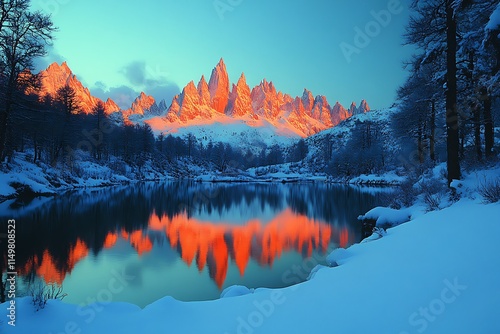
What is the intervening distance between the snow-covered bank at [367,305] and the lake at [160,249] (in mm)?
4011

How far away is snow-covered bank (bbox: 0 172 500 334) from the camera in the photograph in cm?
297

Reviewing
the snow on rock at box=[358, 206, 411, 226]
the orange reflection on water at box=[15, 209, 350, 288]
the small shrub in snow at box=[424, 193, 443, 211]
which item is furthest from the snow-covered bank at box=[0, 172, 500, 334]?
the snow on rock at box=[358, 206, 411, 226]

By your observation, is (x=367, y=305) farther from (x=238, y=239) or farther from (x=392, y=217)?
(x=238, y=239)

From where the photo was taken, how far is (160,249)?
42.0ft

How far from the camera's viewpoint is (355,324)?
127 inches

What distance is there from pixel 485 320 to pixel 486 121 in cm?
1213

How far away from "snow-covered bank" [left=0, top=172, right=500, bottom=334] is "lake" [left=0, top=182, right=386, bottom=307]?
401 cm

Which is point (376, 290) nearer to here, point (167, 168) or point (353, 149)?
point (353, 149)

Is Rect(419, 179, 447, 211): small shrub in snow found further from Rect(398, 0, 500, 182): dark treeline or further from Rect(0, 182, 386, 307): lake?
Rect(0, 182, 386, 307): lake

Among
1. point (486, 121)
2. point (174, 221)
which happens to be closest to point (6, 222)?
point (174, 221)

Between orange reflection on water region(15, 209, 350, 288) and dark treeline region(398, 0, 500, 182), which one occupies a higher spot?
dark treeline region(398, 0, 500, 182)

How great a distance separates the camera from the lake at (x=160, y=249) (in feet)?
29.0

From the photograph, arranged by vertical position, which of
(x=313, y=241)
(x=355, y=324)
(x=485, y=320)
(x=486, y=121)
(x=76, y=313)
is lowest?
(x=313, y=241)

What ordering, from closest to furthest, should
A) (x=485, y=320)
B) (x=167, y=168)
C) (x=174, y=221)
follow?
1. (x=485, y=320)
2. (x=174, y=221)
3. (x=167, y=168)
